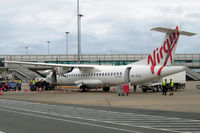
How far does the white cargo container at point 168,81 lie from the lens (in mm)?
31453

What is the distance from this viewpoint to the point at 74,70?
37875mm

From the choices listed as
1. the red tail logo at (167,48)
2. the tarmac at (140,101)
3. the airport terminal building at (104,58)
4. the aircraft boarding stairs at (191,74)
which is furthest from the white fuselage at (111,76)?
the aircraft boarding stairs at (191,74)

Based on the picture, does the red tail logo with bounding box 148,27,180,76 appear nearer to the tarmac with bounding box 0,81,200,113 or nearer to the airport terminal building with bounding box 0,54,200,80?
the tarmac with bounding box 0,81,200,113

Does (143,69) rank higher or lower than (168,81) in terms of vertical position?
higher

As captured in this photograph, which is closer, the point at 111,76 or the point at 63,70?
the point at 111,76

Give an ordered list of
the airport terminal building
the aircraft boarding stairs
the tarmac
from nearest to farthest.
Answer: the tarmac, the aircraft boarding stairs, the airport terminal building

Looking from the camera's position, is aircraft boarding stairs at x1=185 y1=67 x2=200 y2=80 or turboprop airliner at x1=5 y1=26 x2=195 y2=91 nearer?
turboprop airliner at x1=5 y1=26 x2=195 y2=91

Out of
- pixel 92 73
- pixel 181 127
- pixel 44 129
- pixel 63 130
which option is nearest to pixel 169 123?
pixel 181 127

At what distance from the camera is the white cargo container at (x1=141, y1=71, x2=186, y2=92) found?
31453mm

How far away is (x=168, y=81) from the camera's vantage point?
33.2m

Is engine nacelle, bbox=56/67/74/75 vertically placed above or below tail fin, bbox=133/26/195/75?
below

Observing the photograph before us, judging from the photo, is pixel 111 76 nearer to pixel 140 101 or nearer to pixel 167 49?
pixel 167 49

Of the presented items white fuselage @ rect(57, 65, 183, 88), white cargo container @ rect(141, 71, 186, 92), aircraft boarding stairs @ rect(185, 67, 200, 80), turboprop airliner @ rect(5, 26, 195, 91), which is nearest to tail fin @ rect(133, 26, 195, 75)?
turboprop airliner @ rect(5, 26, 195, 91)

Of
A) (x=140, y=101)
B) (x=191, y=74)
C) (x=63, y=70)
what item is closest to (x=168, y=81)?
(x=63, y=70)
